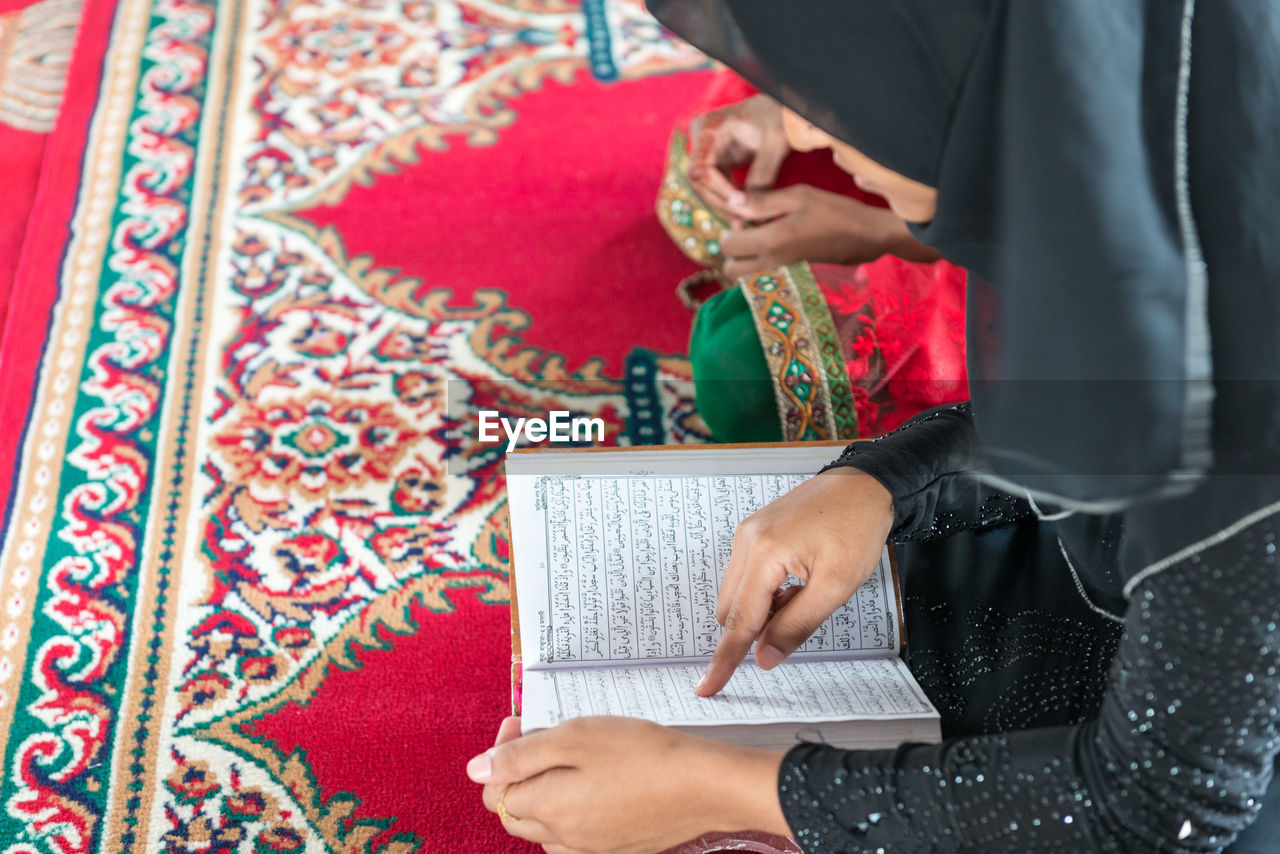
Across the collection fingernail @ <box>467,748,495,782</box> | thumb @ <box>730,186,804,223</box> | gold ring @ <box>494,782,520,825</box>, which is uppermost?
thumb @ <box>730,186,804,223</box>

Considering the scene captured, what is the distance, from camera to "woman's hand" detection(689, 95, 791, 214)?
1493 millimetres

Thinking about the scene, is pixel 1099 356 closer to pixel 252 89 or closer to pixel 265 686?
pixel 265 686

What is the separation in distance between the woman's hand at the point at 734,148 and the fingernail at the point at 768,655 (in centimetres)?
81

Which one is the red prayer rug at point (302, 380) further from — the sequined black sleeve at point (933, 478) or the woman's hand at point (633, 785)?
the sequined black sleeve at point (933, 478)

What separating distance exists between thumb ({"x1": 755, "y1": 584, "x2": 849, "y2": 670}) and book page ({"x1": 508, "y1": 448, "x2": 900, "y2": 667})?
0.08m

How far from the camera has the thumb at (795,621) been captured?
2.69 ft

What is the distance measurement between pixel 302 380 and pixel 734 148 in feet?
2.16

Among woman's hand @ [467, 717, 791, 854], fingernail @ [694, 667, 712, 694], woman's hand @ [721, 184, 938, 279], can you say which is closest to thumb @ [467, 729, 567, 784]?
woman's hand @ [467, 717, 791, 854]

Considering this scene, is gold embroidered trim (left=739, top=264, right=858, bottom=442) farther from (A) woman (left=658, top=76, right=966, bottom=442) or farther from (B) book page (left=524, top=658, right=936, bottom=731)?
(B) book page (left=524, top=658, right=936, bottom=731)

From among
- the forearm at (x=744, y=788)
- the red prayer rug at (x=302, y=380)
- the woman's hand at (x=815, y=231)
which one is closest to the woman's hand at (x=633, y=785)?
the forearm at (x=744, y=788)

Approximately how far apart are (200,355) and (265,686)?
53 centimetres

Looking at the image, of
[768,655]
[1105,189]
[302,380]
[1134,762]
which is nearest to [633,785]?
[768,655]

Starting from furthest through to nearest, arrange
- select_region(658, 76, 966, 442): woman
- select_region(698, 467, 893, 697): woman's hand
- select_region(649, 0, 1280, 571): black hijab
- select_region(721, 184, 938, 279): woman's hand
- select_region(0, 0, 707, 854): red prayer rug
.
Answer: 1. select_region(721, 184, 938, 279): woman's hand
2. select_region(658, 76, 966, 442): woman
3. select_region(0, 0, 707, 854): red prayer rug
4. select_region(698, 467, 893, 697): woman's hand
5. select_region(649, 0, 1280, 571): black hijab

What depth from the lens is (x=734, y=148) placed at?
154cm
